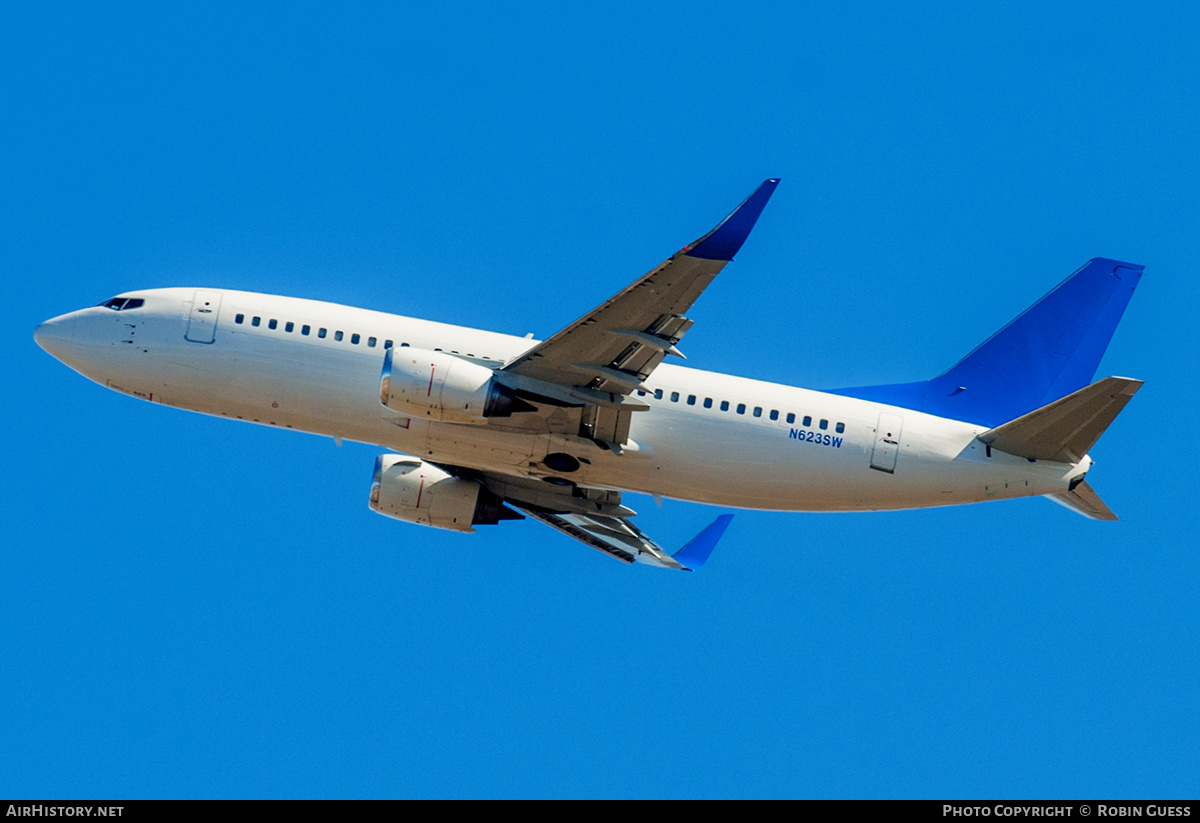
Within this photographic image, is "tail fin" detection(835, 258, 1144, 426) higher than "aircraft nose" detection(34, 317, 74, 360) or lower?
higher

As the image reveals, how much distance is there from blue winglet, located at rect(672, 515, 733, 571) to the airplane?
5.57 m

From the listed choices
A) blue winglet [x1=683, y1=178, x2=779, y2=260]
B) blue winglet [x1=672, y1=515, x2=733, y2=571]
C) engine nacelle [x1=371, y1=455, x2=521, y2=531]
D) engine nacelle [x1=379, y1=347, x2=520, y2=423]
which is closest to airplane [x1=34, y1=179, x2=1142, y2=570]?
engine nacelle [x1=379, y1=347, x2=520, y2=423]

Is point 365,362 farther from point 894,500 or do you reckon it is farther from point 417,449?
point 894,500

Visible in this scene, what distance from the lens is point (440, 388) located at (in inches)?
1211

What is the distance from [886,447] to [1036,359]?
264 inches

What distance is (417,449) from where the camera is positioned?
3309cm

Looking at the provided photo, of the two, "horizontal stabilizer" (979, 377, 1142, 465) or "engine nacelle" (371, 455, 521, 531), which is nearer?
"horizontal stabilizer" (979, 377, 1142, 465)

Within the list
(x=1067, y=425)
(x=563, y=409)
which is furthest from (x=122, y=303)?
(x=1067, y=425)

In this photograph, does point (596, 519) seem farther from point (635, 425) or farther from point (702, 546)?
point (635, 425)

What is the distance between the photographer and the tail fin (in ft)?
117

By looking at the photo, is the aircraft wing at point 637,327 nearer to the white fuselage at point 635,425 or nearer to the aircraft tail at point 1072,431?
the white fuselage at point 635,425

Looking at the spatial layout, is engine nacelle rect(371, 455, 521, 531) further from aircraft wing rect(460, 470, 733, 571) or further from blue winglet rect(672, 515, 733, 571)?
blue winglet rect(672, 515, 733, 571)

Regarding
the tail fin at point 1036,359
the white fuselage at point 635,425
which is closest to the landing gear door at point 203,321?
the white fuselage at point 635,425

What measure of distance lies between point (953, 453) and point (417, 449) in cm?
1332
